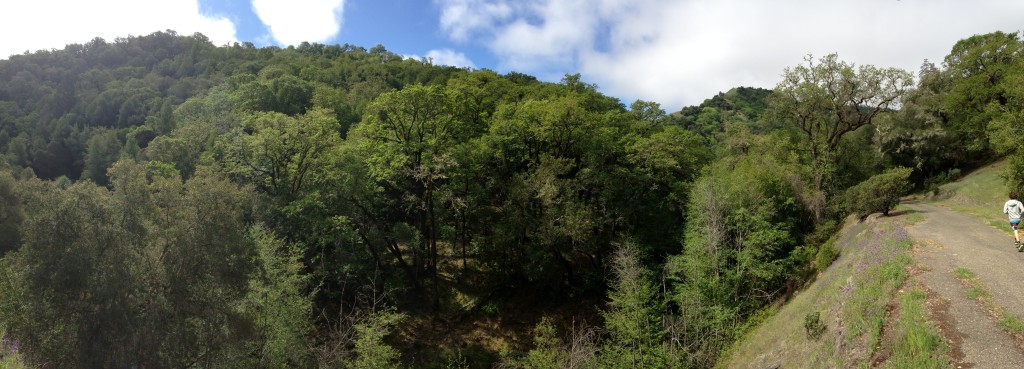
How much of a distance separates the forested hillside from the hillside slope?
2175 mm

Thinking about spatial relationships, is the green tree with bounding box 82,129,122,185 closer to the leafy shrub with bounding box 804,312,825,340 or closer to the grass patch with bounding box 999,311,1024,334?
the leafy shrub with bounding box 804,312,825,340

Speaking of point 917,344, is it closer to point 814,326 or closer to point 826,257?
point 814,326

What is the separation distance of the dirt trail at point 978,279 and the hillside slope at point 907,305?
0.02 meters

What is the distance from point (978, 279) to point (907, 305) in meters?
2.91

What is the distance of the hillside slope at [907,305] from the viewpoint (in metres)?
9.72

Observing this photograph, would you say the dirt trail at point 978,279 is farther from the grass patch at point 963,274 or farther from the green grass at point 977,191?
the green grass at point 977,191

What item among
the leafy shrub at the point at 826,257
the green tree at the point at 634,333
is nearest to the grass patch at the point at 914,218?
the leafy shrub at the point at 826,257

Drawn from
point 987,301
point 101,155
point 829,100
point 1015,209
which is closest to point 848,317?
point 987,301

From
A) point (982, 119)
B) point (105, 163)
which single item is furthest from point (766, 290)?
point (105, 163)

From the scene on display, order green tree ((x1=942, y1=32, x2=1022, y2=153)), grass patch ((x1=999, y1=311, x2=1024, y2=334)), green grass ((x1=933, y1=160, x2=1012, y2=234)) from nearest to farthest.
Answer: grass patch ((x1=999, y1=311, x2=1024, y2=334)), green grass ((x1=933, y1=160, x2=1012, y2=234)), green tree ((x1=942, y1=32, x2=1022, y2=153))

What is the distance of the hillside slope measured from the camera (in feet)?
31.9

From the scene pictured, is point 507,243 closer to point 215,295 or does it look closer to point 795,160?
point 215,295

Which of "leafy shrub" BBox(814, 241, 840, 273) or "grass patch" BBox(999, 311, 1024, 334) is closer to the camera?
"grass patch" BBox(999, 311, 1024, 334)

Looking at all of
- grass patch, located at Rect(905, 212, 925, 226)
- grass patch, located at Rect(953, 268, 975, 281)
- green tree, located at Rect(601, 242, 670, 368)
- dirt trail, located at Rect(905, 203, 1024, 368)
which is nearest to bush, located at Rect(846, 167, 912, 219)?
grass patch, located at Rect(905, 212, 925, 226)
